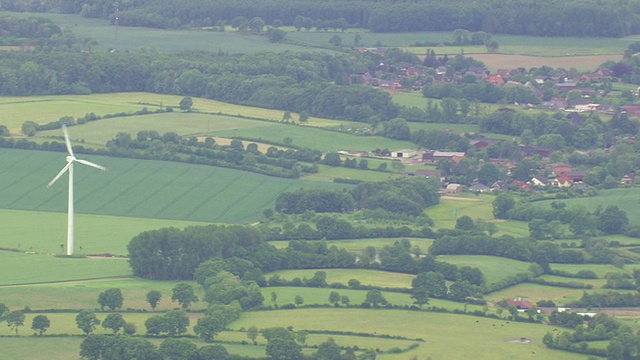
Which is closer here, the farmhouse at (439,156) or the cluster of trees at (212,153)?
the cluster of trees at (212,153)

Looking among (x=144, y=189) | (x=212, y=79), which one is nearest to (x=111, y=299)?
(x=144, y=189)

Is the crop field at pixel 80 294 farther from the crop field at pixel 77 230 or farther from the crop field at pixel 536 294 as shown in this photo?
the crop field at pixel 536 294

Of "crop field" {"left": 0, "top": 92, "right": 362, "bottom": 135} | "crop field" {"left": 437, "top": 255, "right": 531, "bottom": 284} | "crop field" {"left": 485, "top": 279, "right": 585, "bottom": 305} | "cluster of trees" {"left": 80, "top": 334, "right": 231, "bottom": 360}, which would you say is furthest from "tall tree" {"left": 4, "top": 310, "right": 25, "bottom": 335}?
"crop field" {"left": 0, "top": 92, "right": 362, "bottom": 135}

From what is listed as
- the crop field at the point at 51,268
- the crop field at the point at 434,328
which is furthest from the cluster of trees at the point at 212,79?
the crop field at the point at 434,328

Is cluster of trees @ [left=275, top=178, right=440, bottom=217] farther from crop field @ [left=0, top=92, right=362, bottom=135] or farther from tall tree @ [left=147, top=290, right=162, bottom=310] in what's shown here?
tall tree @ [left=147, top=290, right=162, bottom=310]

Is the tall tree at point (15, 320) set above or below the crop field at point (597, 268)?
below

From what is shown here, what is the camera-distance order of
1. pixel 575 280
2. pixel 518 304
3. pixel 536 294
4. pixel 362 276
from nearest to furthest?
pixel 518 304 → pixel 536 294 → pixel 362 276 → pixel 575 280

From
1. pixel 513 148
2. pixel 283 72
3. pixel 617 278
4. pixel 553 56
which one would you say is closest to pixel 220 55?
pixel 283 72

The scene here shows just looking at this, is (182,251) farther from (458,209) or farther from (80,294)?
(458,209)
